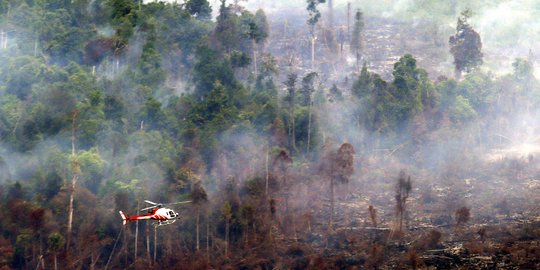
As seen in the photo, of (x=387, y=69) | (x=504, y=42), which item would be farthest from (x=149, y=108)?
(x=504, y=42)

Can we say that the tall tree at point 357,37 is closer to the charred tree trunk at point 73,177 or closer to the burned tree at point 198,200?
the charred tree trunk at point 73,177

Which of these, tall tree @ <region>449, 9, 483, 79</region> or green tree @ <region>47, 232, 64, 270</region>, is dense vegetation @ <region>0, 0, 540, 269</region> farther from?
green tree @ <region>47, 232, 64, 270</region>

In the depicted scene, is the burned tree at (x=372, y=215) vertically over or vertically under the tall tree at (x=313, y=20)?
under

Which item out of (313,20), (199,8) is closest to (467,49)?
(313,20)

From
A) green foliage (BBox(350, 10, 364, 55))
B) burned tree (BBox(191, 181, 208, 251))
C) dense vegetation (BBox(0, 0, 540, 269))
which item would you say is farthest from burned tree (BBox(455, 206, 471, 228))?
green foliage (BBox(350, 10, 364, 55))

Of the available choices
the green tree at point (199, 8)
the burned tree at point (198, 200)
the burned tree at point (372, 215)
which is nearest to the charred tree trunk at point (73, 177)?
the burned tree at point (198, 200)

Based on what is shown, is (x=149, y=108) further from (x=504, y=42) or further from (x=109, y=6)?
(x=504, y=42)
